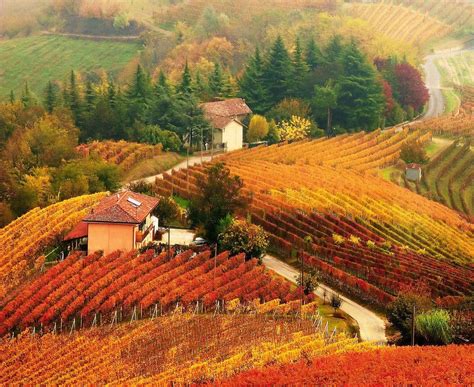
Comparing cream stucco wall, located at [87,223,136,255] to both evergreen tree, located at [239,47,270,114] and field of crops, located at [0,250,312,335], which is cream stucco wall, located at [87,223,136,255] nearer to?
field of crops, located at [0,250,312,335]

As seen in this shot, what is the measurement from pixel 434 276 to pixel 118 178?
20.8 meters

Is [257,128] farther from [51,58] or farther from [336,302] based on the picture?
[51,58]

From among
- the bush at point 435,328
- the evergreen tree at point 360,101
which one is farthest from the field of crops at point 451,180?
the bush at point 435,328

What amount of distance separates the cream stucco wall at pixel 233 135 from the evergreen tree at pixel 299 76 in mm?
10729

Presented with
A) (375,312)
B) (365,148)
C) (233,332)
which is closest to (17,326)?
(233,332)

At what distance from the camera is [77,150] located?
6631 cm

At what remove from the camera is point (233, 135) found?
74312mm

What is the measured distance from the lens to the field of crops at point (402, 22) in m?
115

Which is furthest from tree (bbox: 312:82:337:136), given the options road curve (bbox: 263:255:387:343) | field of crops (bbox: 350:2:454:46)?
road curve (bbox: 263:255:387:343)

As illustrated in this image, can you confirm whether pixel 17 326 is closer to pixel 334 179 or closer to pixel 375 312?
pixel 375 312

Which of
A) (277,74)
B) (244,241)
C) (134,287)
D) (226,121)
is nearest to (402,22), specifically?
(277,74)

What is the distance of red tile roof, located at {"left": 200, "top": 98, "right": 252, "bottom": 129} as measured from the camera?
2906 inches

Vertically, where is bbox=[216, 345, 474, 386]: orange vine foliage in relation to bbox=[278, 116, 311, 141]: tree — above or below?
above

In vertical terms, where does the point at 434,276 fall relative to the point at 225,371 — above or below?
below
